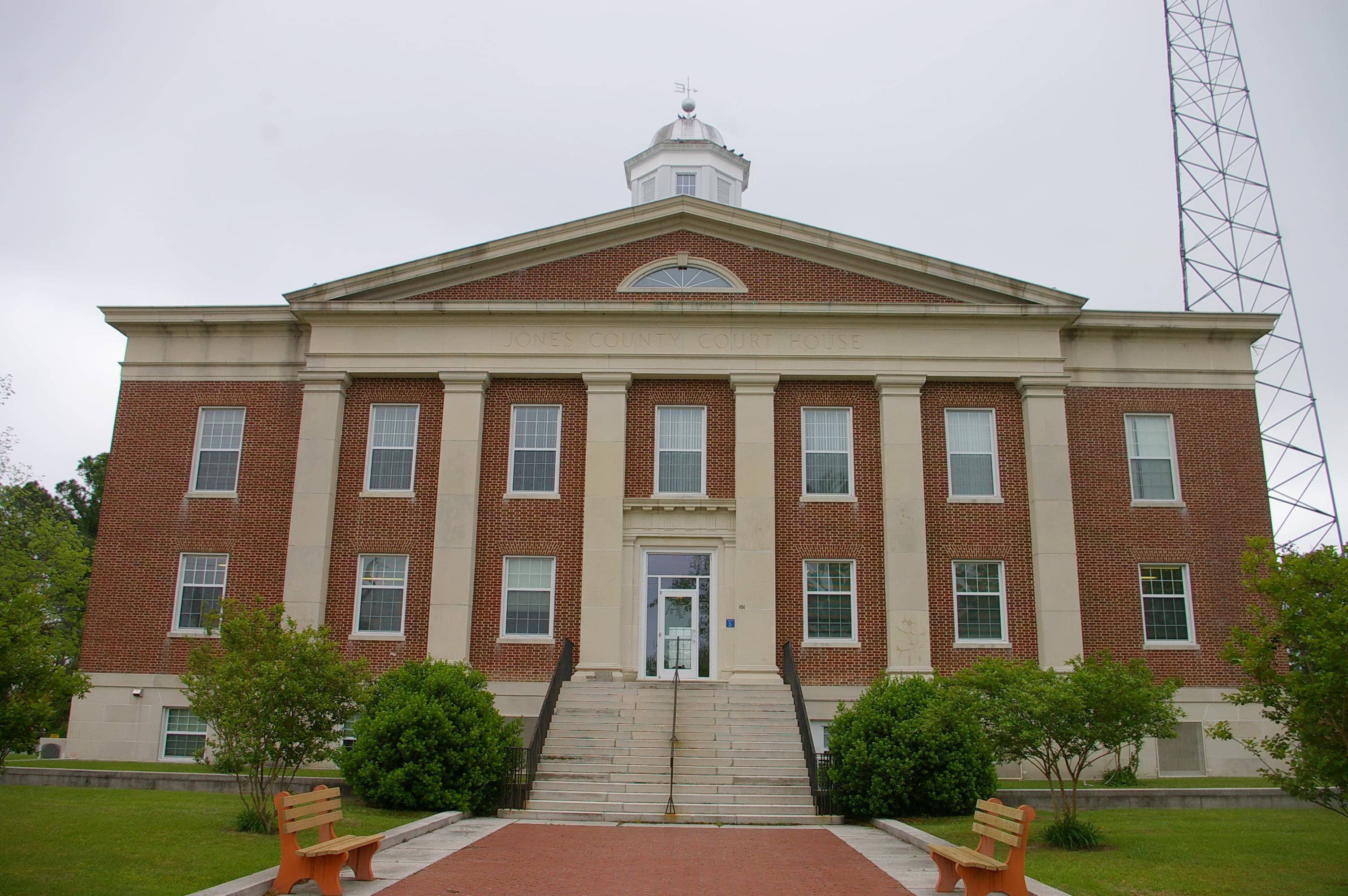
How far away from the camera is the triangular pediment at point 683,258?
83.7ft

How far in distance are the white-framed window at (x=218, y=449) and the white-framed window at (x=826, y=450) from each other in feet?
45.8

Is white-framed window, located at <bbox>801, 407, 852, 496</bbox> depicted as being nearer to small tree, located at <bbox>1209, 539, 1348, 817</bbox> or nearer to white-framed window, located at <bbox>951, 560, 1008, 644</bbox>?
white-framed window, located at <bbox>951, 560, 1008, 644</bbox>

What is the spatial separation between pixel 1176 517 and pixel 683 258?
44.3ft

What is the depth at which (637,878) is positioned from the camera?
11859mm

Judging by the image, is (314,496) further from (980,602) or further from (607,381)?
(980,602)

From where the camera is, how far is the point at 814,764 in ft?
59.8

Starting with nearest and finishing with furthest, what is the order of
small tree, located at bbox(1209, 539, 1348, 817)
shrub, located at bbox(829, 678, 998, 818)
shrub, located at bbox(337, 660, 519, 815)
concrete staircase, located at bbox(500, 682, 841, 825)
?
small tree, located at bbox(1209, 539, 1348, 817), shrub, located at bbox(337, 660, 519, 815), shrub, located at bbox(829, 678, 998, 818), concrete staircase, located at bbox(500, 682, 841, 825)

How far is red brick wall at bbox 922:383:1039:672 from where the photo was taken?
24156mm

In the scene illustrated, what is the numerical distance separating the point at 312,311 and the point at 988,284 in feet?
54.3

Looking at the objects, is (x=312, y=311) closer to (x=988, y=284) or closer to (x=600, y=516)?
(x=600, y=516)

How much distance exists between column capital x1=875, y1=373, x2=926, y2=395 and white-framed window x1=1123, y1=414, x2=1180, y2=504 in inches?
209

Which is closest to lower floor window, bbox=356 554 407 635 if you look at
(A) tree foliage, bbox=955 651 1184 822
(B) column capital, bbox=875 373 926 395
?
(B) column capital, bbox=875 373 926 395

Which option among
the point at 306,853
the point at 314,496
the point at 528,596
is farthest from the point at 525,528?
the point at 306,853

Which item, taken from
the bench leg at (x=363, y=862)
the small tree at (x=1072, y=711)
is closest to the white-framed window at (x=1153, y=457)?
the small tree at (x=1072, y=711)
